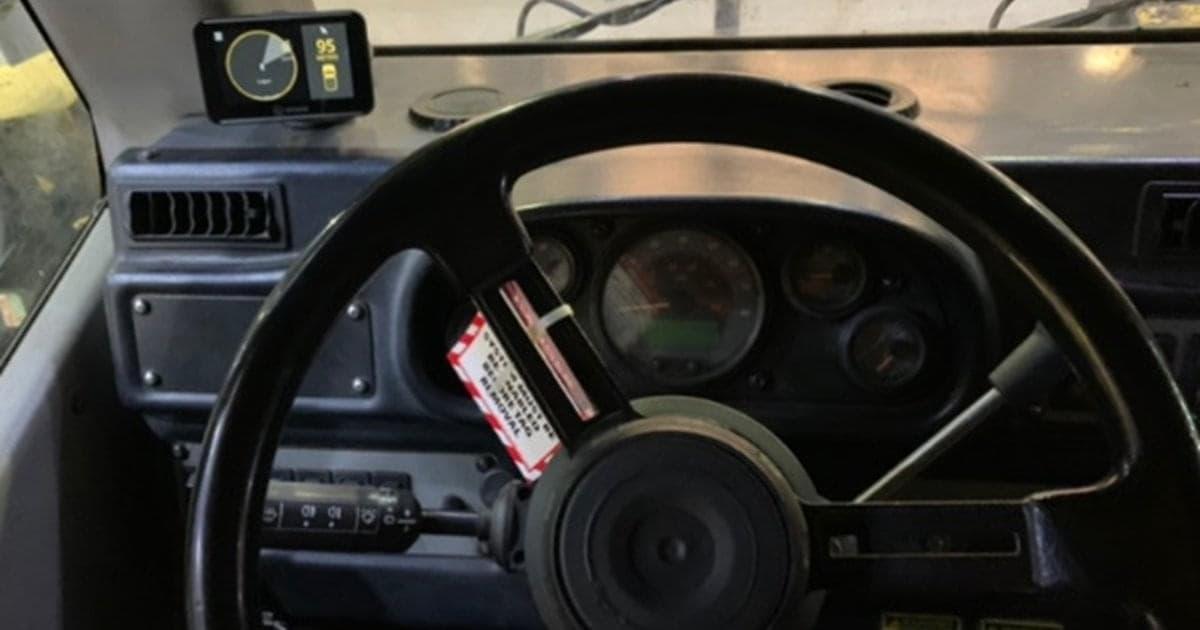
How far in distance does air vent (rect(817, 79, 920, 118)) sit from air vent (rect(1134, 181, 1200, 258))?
23 cm

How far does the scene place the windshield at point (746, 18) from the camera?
5.08ft

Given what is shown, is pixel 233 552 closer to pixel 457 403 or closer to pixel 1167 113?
pixel 457 403

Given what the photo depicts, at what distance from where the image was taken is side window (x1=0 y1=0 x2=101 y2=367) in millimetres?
1432

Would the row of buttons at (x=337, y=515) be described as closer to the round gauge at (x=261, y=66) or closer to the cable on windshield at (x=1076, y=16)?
the round gauge at (x=261, y=66)

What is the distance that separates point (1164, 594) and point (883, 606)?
192 millimetres

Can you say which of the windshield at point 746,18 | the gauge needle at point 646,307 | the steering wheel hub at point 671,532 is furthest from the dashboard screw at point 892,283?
the windshield at point 746,18

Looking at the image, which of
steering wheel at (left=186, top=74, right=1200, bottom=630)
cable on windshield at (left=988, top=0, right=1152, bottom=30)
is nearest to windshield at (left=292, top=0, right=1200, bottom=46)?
cable on windshield at (left=988, top=0, right=1152, bottom=30)

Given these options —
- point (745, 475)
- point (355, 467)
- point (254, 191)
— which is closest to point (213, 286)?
point (254, 191)

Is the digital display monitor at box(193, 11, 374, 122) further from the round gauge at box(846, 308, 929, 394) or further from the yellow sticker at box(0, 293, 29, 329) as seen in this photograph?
the round gauge at box(846, 308, 929, 394)

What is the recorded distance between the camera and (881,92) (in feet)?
4.46

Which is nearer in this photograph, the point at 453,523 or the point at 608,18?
the point at 453,523

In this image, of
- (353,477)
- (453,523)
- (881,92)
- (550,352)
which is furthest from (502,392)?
(881,92)

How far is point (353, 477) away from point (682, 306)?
34cm

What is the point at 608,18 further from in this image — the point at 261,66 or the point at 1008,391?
the point at 1008,391
